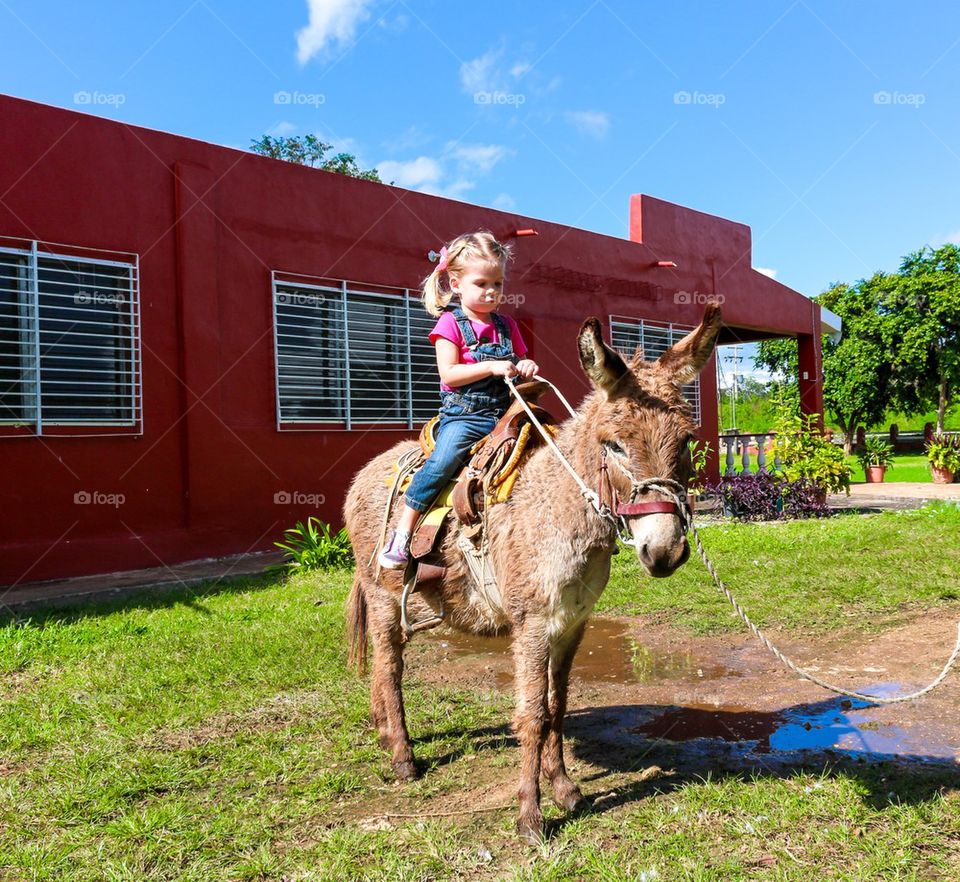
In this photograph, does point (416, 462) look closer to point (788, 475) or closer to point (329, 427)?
point (329, 427)

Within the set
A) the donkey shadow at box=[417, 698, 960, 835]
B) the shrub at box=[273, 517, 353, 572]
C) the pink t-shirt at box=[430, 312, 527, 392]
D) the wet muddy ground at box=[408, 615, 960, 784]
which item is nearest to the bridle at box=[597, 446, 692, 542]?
the pink t-shirt at box=[430, 312, 527, 392]

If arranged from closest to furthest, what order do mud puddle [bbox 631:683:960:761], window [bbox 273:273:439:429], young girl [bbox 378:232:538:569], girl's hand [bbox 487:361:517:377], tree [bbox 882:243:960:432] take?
1. girl's hand [bbox 487:361:517:377]
2. young girl [bbox 378:232:538:569]
3. mud puddle [bbox 631:683:960:761]
4. window [bbox 273:273:439:429]
5. tree [bbox 882:243:960:432]

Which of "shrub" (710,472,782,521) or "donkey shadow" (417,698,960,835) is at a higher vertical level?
"shrub" (710,472,782,521)

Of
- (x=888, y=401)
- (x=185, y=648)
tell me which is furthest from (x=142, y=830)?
(x=888, y=401)

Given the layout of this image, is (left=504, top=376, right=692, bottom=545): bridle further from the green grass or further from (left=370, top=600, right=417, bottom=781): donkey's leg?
the green grass

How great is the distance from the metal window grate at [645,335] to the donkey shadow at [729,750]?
33.8 ft

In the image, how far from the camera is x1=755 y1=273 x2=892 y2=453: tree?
1389 inches

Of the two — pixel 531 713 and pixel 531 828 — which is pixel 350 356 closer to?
pixel 531 713

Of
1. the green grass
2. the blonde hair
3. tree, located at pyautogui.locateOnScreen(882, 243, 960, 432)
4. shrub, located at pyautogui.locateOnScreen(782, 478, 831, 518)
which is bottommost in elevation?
the green grass

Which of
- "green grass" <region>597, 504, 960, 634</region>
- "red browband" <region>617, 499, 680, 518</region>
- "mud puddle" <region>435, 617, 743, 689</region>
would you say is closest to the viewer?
"red browband" <region>617, 499, 680, 518</region>

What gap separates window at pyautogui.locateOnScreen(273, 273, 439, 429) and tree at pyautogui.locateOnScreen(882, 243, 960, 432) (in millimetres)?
30427

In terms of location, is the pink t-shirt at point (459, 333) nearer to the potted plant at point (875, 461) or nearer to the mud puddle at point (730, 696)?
the mud puddle at point (730, 696)

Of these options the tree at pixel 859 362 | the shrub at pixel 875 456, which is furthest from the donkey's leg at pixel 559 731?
the tree at pixel 859 362

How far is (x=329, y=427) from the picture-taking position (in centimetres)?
1002
